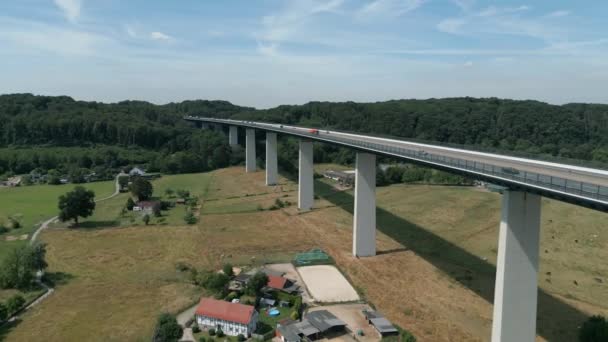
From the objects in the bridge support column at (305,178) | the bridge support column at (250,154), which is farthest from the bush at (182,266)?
the bridge support column at (250,154)

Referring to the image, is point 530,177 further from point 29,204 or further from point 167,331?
point 29,204

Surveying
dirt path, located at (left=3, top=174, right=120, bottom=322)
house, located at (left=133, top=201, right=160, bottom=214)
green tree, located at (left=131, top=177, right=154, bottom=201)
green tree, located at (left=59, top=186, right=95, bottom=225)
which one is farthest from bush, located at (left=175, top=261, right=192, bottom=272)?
green tree, located at (left=131, top=177, right=154, bottom=201)

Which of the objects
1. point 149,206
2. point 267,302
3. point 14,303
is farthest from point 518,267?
point 149,206

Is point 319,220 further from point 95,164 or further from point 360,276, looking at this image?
point 95,164

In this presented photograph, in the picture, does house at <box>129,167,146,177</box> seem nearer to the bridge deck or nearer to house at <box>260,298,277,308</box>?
the bridge deck

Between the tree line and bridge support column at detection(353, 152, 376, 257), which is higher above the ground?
the tree line

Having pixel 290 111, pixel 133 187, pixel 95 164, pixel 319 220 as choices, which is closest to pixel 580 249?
pixel 319 220
